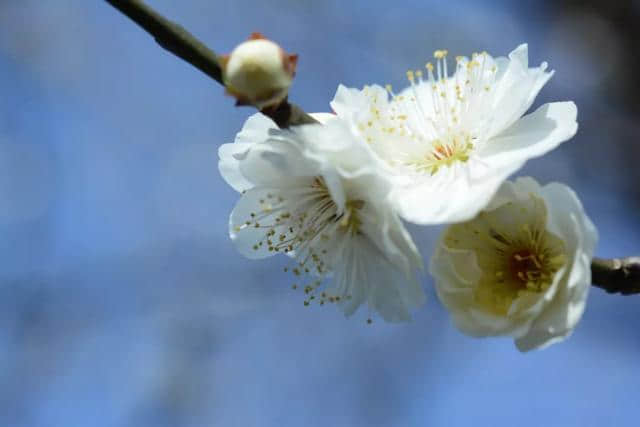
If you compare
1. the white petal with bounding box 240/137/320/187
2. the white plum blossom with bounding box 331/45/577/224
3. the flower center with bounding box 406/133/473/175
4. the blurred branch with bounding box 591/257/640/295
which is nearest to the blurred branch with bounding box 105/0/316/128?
the white petal with bounding box 240/137/320/187

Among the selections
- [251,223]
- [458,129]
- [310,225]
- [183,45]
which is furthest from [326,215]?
[183,45]

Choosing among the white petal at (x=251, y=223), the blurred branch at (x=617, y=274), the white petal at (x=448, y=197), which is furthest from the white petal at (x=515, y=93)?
the white petal at (x=251, y=223)

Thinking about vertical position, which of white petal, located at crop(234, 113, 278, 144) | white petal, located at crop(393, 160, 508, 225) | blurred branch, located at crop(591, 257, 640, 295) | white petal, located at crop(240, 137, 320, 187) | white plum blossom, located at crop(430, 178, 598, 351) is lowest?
blurred branch, located at crop(591, 257, 640, 295)

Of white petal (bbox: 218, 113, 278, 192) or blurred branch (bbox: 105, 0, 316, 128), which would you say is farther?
white petal (bbox: 218, 113, 278, 192)

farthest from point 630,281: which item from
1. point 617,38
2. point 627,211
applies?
point 617,38

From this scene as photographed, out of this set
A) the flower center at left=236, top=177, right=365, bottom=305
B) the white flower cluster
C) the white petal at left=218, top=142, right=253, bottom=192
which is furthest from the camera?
the white petal at left=218, top=142, right=253, bottom=192

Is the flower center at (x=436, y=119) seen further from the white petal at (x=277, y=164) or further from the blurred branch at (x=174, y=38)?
the blurred branch at (x=174, y=38)

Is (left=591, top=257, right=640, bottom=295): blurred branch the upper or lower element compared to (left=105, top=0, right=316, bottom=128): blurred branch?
lower

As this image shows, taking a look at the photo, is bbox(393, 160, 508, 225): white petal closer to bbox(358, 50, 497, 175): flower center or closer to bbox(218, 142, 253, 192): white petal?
bbox(358, 50, 497, 175): flower center
